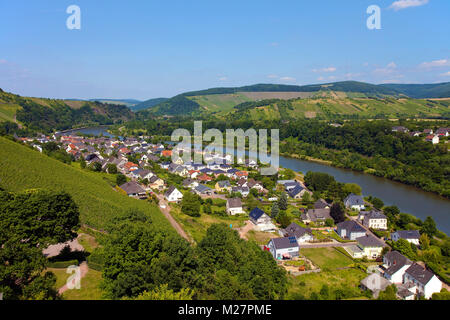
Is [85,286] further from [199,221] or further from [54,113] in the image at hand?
[54,113]

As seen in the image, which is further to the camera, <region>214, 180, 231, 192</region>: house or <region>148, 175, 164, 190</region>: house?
<region>148, 175, 164, 190</region>: house

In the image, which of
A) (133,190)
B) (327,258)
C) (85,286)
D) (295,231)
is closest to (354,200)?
(295,231)

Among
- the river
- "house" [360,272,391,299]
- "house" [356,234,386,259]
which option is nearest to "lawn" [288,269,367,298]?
"house" [360,272,391,299]

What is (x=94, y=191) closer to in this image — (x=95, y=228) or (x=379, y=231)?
(x=95, y=228)

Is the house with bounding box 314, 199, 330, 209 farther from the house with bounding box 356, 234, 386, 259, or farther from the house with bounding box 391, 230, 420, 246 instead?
the house with bounding box 356, 234, 386, 259

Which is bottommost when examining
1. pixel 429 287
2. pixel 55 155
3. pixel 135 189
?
pixel 429 287

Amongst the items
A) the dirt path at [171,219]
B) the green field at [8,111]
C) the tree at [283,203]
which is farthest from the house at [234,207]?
the green field at [8,111]
